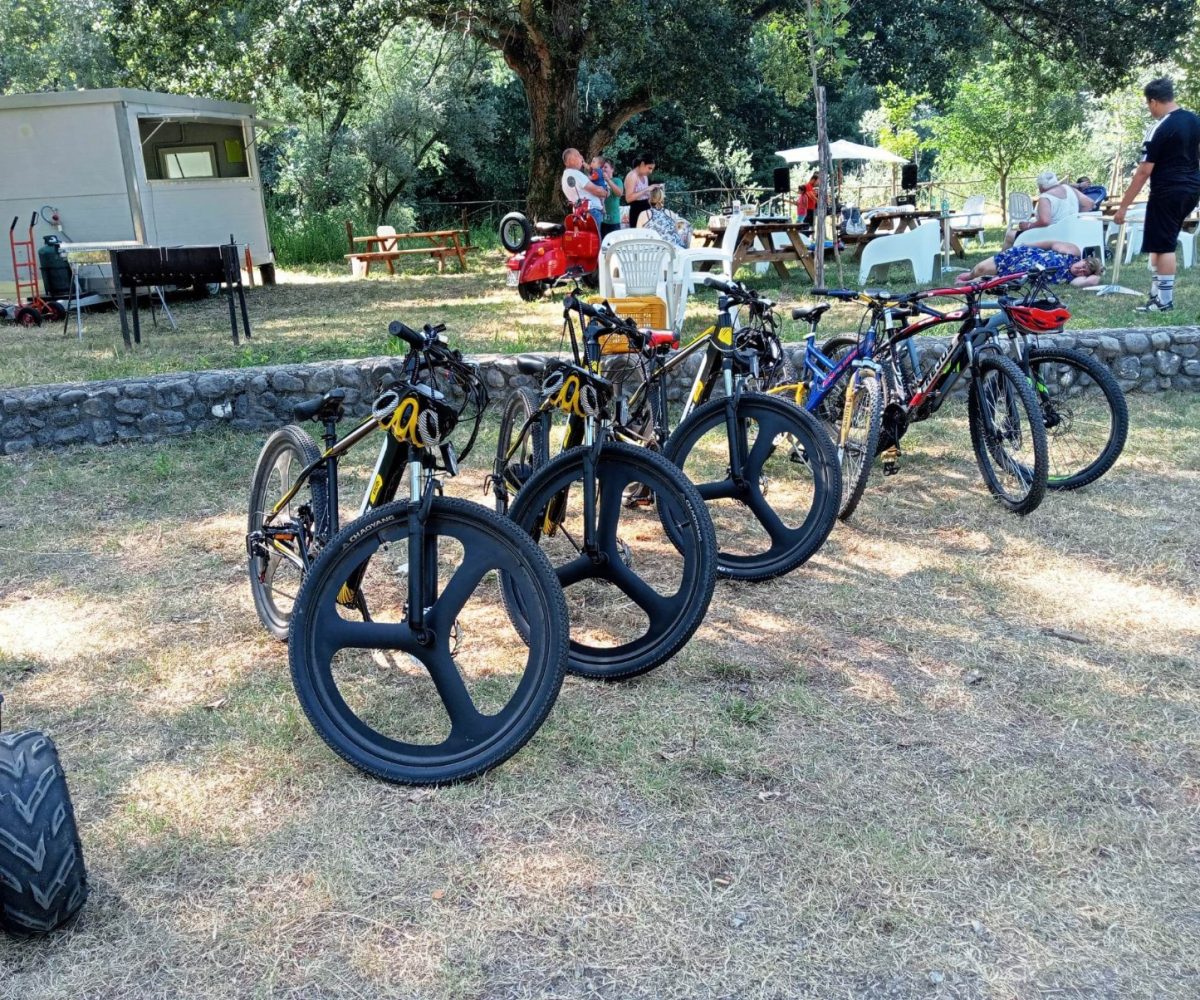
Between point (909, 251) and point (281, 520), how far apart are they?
902cm

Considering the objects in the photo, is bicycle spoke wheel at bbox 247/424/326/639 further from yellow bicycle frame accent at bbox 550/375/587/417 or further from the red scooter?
the red scooter

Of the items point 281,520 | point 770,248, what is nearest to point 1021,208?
point 770,248

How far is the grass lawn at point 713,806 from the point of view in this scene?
2.14 m

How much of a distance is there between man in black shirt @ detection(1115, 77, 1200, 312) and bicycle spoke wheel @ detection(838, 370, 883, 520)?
4.43 metres

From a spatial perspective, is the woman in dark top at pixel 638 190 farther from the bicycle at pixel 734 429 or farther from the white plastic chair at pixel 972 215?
the bicycle at pixel 734 429

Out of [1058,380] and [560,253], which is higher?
[560,253]

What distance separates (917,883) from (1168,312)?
284 inches

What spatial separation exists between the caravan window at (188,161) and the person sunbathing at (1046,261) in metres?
9.11

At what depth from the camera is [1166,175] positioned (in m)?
8.05

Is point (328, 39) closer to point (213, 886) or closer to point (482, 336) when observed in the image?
point (482, 336)

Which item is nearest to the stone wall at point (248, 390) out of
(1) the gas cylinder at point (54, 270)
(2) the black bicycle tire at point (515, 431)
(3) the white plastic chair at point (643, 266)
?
(3) the white plastic chair at point (643, 266)

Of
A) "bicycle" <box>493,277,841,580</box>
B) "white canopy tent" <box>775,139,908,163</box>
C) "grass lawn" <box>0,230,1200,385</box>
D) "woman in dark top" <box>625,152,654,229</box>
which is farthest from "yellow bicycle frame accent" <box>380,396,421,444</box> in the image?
"white canopy tent" <box>775,139,908,163</box>

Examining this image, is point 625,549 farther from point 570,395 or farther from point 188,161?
point 188,161

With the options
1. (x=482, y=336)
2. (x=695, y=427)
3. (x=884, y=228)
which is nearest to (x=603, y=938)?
(x=695, y=427)
